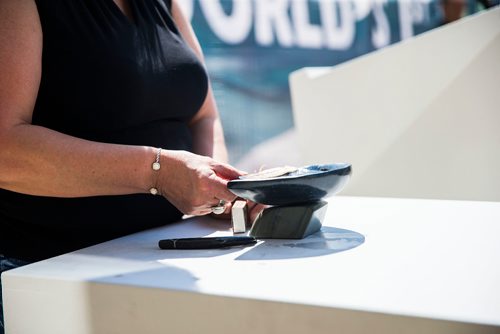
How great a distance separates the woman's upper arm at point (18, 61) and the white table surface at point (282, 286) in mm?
248

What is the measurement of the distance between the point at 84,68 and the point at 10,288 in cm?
42

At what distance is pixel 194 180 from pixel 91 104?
268mm

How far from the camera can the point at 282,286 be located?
2.29ft

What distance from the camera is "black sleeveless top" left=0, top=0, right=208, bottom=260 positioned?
3.43 feet

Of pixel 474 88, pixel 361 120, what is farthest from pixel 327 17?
pixel 474 88

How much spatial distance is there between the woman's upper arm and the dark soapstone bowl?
1.17ft

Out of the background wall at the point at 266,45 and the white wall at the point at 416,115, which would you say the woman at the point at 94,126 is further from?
the background wall at the point at 266,45

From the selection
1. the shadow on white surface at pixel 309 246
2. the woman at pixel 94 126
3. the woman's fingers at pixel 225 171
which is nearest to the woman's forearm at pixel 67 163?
the woman at pixel 94 126

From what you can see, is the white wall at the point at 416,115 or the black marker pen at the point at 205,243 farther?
the white wall at the point at 416,115

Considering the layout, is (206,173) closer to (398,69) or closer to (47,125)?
(47,125)

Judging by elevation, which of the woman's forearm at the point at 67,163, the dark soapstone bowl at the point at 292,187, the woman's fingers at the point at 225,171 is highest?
the woman's forearm at the point at 67,163

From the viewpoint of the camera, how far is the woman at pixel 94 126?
956mm

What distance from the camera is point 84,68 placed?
1.05m

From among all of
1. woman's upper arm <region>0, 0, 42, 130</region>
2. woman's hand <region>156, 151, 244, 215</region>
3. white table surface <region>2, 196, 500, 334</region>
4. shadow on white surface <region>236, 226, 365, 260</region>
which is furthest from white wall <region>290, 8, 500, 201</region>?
woman's upper arm <region>0, 0, 42, 130</region>
